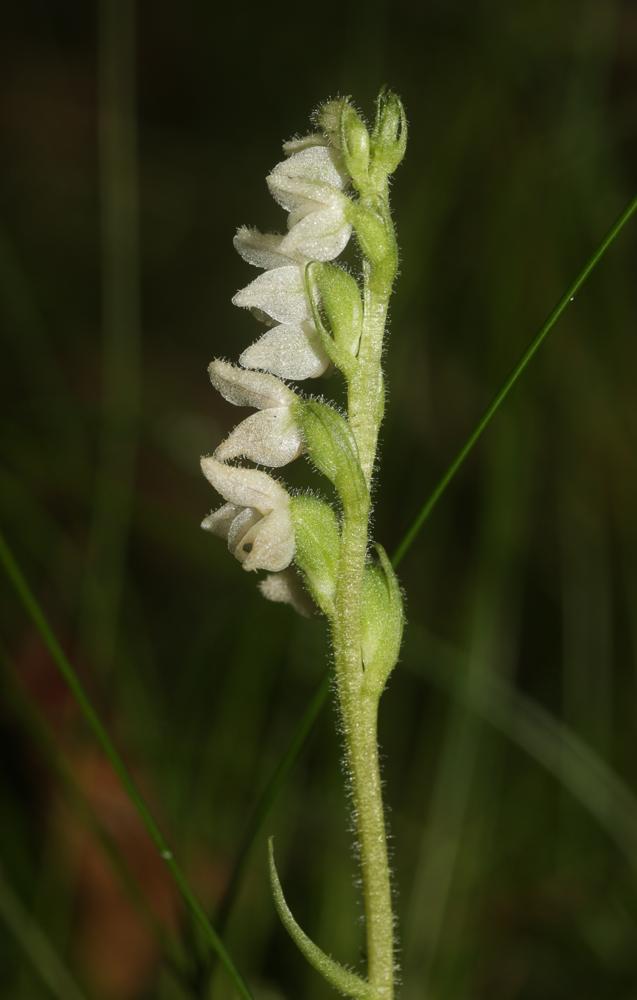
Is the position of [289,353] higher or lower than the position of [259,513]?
higher

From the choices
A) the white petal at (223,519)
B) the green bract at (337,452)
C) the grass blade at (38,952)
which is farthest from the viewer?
the grass blade at (38,952)

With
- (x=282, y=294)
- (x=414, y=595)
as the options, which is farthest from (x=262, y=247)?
(x=414, y=595)

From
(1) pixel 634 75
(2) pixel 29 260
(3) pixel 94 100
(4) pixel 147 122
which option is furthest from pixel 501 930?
(3) pixel 94 100

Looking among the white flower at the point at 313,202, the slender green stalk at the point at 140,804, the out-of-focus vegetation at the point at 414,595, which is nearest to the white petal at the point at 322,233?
the white flower at the point at 313,202

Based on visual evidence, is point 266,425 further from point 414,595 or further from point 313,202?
point 414,595

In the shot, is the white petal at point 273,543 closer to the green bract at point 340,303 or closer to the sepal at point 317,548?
the sepal at point 317,548

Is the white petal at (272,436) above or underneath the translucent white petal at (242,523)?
above

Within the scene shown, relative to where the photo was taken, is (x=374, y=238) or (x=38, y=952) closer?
(x=374, y=238)

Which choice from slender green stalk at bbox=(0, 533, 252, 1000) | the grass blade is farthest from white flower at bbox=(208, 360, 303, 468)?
the grass blade
